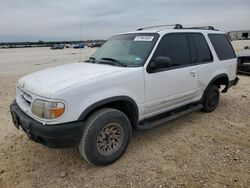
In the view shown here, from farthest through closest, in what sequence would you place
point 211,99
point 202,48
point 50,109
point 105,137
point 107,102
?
point 211,99 < point 202,48 < point 105,137 < point 107,102 < point 50,109

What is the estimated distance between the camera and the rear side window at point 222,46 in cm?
529

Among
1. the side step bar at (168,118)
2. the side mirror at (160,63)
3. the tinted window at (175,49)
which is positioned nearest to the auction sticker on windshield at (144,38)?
the tinted window at (175,49)

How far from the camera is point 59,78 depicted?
3312mm

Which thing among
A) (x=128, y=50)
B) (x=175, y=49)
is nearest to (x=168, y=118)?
(x=175, y=49)

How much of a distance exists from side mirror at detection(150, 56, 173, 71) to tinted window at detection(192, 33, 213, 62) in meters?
1.28

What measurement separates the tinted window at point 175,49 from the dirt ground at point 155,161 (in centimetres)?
134

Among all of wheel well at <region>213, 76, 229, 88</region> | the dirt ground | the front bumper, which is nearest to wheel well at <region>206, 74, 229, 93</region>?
wheel well at <region>213, 76, 229, 88</region>

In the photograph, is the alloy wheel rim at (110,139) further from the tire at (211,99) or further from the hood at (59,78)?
the tire at (211,99)

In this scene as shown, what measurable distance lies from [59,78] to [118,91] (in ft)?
2.70

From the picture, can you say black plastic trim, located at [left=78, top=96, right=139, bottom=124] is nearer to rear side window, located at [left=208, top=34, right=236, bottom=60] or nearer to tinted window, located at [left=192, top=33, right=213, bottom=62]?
tinted window, located at [left=192, top=33, right=213, bottom=62]

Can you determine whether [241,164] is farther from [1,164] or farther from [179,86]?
[1,164]

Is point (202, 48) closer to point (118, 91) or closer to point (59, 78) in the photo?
point (118, 91)

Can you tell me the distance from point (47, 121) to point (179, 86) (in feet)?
7.83

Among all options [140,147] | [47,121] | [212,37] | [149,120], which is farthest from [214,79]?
[47,121]
